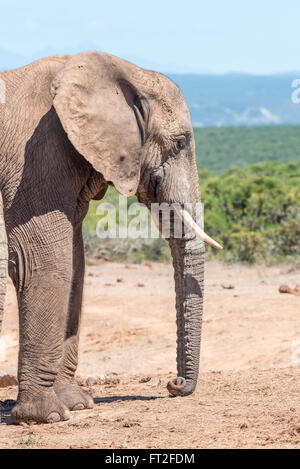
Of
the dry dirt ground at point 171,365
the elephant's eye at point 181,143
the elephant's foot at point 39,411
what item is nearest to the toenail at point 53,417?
the elephant's foot at point 39,411

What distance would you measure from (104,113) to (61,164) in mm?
477

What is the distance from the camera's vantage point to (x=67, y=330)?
22.4 feet

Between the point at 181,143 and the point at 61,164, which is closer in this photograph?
the point at 61,164

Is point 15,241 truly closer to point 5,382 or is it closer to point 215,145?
point 5,382

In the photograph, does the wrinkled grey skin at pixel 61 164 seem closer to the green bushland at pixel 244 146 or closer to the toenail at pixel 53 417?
the toenail at pixel 53 417

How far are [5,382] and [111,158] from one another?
2931mm

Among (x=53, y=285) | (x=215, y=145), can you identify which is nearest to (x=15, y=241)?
(x=53, y=285)

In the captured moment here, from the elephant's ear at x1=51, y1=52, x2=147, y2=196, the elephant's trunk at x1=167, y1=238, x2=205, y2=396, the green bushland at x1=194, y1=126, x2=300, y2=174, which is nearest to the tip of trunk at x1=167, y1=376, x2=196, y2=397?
the elephant's trunk at x1=167, y1=238, x2=205, y2=396

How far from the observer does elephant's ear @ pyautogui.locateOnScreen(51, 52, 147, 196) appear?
18.9 feet

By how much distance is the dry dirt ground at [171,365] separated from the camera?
5.41 m

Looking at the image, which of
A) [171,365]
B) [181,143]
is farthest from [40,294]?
[171,365]

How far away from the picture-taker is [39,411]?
19.7ft

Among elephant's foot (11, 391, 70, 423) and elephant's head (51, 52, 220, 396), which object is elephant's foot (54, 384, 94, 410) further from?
elephant's head (51, 52, 220, 396)

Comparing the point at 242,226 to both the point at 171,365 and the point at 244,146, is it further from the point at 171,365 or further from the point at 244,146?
the point at 244,146
